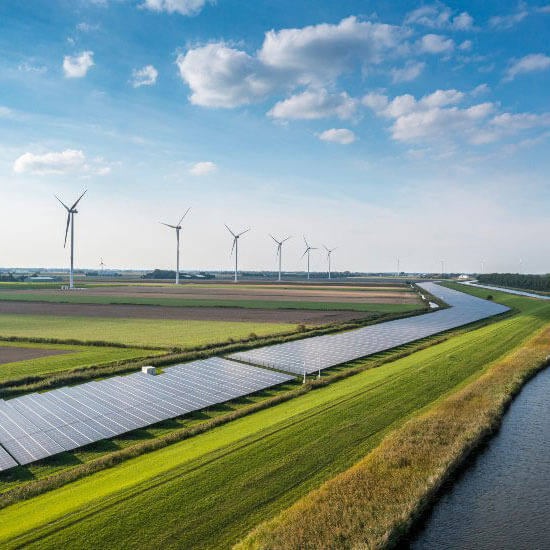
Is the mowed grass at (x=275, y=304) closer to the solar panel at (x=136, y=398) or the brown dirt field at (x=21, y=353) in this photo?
the solar panel at (x=136, y=398)

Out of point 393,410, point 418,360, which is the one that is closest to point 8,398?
point 393,410

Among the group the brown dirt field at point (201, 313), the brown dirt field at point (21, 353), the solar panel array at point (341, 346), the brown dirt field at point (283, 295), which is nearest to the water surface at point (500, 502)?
the solar panel array at point (341, 346)

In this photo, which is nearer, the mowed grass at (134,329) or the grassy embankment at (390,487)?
the grassy embankment at (390,487)

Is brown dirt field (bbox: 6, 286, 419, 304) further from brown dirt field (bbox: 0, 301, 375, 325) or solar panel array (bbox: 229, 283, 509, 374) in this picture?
solar panel array (bbox: 229, 283, 509, 374)

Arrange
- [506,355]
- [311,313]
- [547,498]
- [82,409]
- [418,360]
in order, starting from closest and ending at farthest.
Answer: [547,498] < [82,409] < [418,360] < [506,355] < [311,313]

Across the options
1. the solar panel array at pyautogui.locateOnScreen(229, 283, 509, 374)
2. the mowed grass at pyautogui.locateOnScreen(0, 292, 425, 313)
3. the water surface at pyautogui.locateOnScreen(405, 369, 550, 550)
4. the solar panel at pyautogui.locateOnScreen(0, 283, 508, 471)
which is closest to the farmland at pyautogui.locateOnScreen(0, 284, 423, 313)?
the mowed grass at pyautogui.locateOnScreen(0, 292, 425, 313)

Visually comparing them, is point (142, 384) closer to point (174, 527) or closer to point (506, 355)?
point (174, 527)
